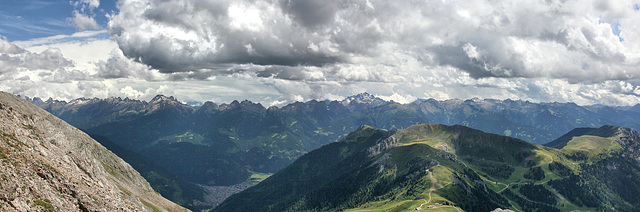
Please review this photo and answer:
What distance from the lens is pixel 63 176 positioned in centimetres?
12238

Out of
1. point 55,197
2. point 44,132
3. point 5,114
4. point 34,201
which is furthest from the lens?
point 44,132

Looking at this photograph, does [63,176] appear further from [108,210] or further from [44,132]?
[44,132]

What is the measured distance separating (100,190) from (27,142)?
36.6 meters

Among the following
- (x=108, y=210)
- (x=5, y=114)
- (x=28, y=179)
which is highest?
(x=5, y=114)

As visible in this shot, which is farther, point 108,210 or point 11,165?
point 108,210

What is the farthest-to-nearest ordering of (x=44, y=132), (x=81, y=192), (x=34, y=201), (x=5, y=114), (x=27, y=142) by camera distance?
(x=44, y=132)
(x=5, y=114)
(x=27, y=142)
(x=81, y=192)
(x=34, y=201)

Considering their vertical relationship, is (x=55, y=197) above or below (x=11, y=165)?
below

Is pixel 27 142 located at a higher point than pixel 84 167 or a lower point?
higher

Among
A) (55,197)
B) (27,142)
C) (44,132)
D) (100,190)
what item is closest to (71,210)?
(55,197)

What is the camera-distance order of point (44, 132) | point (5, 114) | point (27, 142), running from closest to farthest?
1. point (27, 142)
2. point (5, 114)
3. point (44, 132)

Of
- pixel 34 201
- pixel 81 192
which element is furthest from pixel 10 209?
pixel 81 192

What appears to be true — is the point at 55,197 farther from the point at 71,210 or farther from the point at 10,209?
the point at 10,209

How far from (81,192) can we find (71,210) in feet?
38.6

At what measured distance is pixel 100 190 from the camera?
140125 mm
